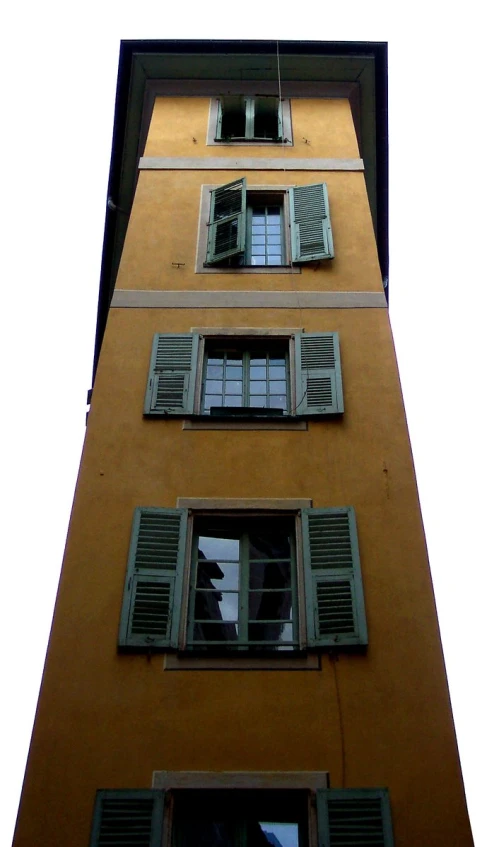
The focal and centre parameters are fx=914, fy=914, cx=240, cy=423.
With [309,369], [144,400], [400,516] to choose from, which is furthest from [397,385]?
[144,400]

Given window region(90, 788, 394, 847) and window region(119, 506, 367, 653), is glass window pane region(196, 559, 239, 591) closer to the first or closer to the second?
window region(119, 506, 367, 653)

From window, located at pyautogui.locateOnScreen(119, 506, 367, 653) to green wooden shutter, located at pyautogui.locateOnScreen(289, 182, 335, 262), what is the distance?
424 centimetres

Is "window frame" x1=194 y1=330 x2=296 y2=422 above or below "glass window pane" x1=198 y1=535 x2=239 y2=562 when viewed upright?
above

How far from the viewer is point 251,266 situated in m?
11.4

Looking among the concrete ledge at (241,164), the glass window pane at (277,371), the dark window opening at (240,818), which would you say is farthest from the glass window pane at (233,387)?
the dark window opening at (240,818)

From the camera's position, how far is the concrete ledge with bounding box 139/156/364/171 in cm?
1313

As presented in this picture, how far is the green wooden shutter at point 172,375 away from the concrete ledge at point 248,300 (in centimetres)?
66

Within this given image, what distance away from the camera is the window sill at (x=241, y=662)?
287 inches

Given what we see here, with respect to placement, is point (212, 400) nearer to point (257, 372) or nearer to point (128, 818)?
point (257, 372)

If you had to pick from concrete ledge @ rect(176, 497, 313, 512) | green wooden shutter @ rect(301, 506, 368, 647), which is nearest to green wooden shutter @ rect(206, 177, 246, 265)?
concrete ledge @ rect(176, 497, 313, 512)

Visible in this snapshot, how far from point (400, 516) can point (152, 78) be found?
10.0 meters

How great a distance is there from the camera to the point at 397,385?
9.61 metres

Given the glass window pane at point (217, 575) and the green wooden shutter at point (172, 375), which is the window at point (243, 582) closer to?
the glass window pane at point (217, 575)

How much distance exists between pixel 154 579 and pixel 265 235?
6066 mm
